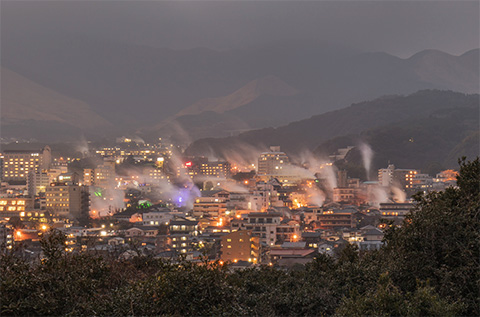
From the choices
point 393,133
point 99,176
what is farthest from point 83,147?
point 393,133

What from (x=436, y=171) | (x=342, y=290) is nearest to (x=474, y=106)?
(x=436, y=171)

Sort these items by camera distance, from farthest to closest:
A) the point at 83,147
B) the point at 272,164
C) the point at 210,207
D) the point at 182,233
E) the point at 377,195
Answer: the point at 83,147 → the point at 272,164 → the point at 377,195 → the point at 210,207 → the point at 182,233

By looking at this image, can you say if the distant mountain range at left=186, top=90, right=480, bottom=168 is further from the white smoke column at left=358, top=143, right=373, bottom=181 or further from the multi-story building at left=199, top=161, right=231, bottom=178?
the multi-story building at left=199, top=161, right=231, bottom=178

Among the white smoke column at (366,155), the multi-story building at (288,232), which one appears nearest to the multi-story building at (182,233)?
the multi-story building at (288,232)

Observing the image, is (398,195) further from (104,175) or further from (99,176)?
(99,176)

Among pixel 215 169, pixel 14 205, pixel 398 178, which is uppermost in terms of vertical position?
pixel 215 169

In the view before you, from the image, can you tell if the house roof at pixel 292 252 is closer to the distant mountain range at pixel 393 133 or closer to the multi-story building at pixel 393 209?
the multi-story building at pixel 393 209
